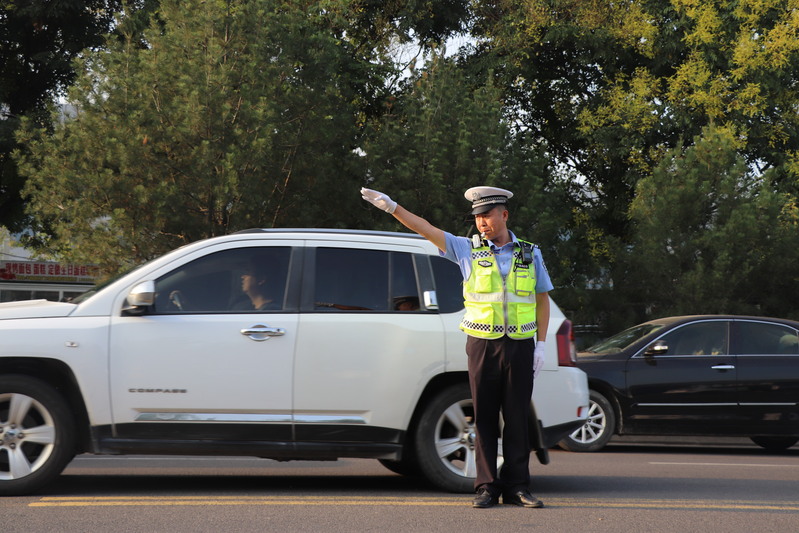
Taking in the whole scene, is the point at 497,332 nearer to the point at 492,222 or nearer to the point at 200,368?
the point at 492,222

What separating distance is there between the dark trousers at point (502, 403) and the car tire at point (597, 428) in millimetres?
5790

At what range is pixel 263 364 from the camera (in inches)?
286

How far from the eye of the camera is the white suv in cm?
712

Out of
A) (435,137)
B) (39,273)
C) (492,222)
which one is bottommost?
(492,222)

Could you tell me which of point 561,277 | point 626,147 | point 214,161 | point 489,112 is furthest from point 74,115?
point 626,147

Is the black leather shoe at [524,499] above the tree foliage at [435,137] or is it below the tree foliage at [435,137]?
below

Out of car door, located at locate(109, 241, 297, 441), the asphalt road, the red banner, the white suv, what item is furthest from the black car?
the red banner

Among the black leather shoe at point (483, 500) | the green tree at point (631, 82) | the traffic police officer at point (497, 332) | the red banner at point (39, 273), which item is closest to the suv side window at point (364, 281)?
the traffic police officer at point (497, 332)

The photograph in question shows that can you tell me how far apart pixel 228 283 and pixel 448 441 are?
179 centimetres

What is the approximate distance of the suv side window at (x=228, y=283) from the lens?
7.39m

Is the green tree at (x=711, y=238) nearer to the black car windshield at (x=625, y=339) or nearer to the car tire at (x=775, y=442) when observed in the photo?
the car tire at (x=775, y=442)

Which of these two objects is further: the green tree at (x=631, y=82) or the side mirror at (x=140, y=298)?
the green tree at (x=631, y=82)

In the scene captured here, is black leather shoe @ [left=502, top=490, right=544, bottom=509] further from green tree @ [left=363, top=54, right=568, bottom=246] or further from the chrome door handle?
green tree @ [left=363, top=54, right=568, bottom=246]

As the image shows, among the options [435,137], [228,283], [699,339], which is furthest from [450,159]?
[228,283]
